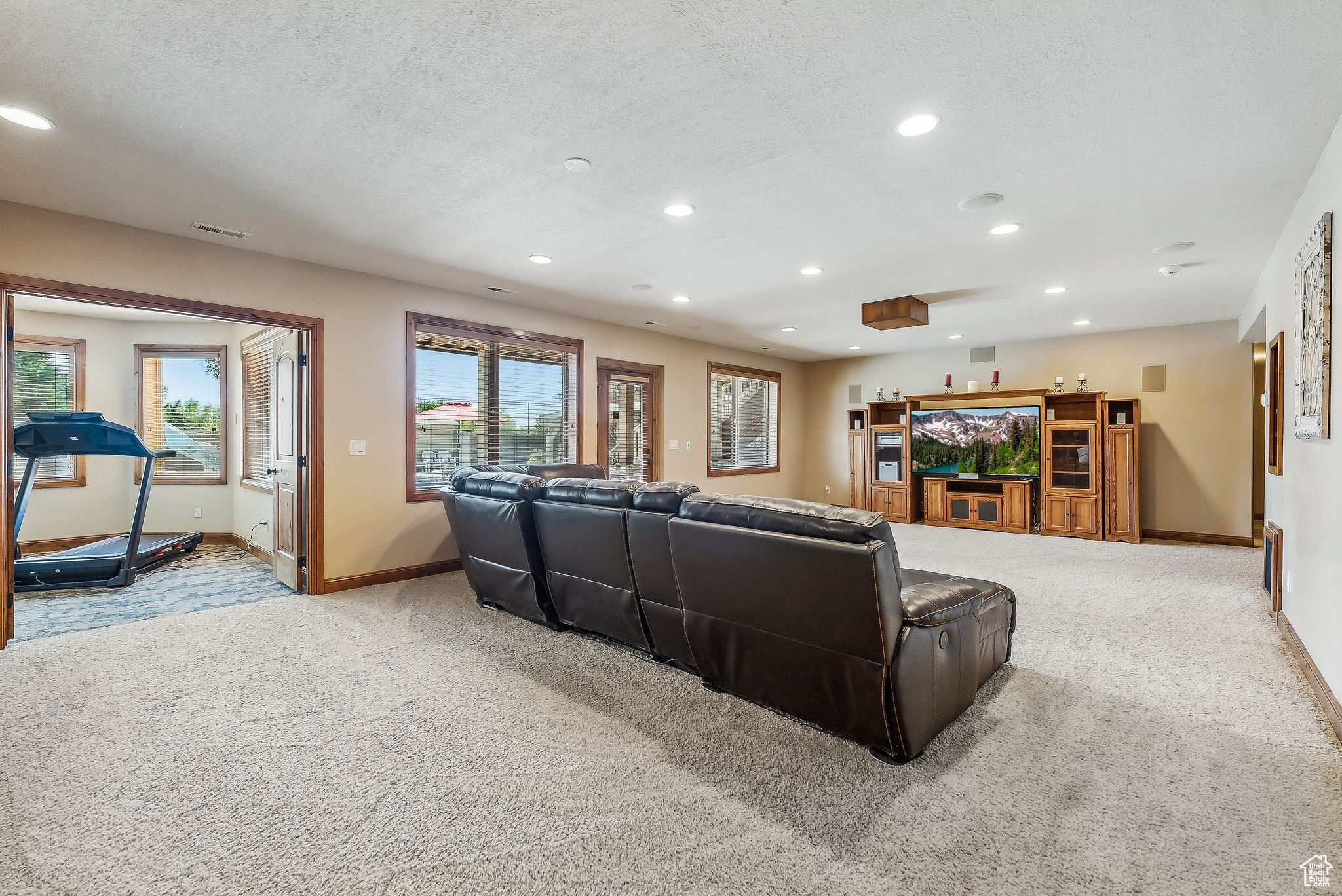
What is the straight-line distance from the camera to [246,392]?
6285 millimetres

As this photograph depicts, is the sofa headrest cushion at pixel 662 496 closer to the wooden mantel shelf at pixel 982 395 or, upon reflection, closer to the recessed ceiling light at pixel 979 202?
the recessed ceiling light at pixel 979 202

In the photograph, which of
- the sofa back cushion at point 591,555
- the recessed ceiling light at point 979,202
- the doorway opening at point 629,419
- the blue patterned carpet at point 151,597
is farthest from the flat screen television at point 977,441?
the blue patterned carpet at point 151,597

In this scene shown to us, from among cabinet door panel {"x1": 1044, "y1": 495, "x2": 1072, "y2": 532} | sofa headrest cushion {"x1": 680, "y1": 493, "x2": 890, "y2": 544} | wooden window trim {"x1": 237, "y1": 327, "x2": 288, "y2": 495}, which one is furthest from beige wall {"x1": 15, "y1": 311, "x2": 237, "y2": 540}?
cabinet door panel {"x1": 1044, "y1": 495, "x2": 1072, "y2": 532}

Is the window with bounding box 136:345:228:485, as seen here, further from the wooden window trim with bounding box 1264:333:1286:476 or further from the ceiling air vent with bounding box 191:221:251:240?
the wooden window trim with bounding box 1264:333:1286:476

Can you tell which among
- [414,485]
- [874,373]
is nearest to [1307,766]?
[414,485]

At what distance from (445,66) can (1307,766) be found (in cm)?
398

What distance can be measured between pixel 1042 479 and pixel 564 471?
5945mm

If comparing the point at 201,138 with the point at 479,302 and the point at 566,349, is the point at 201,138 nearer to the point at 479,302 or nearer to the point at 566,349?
the point at 479,302

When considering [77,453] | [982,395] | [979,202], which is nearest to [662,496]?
[979,202]

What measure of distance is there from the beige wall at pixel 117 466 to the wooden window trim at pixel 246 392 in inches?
11.4

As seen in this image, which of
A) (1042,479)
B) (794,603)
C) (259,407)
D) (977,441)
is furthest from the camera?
(977,441)

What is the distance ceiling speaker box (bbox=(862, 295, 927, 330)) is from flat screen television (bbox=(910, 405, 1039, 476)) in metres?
2.57

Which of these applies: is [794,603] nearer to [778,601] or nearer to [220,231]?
[778,601]

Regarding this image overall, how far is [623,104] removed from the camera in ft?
8.02
